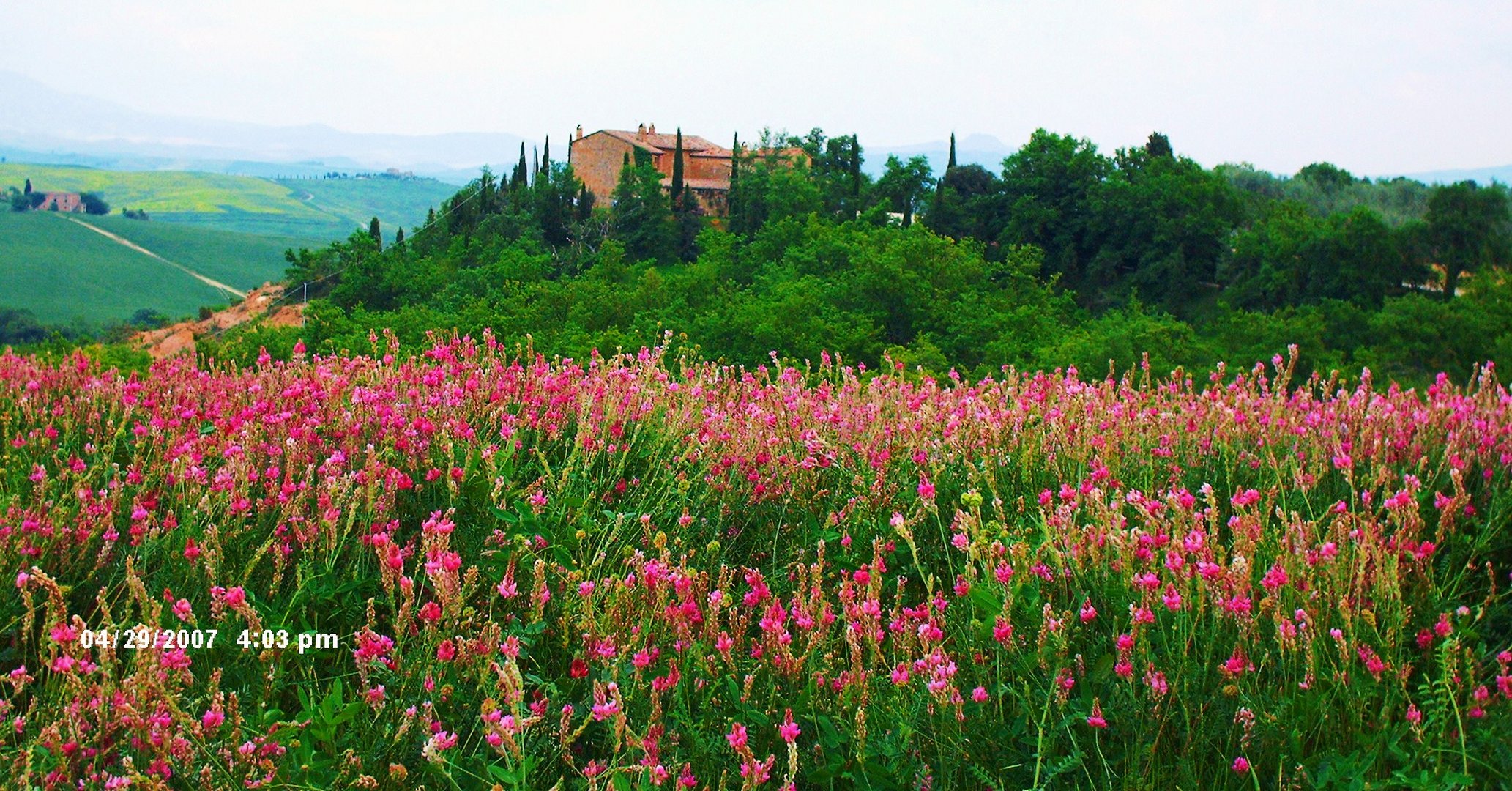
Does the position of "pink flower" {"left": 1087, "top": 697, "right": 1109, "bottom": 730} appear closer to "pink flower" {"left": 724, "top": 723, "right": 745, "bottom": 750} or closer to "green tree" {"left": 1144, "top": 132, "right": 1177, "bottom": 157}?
"pink flower" {"left": 724, "top": 723, "right": 745, "bottom": 750}

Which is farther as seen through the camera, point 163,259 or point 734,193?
point 163,259

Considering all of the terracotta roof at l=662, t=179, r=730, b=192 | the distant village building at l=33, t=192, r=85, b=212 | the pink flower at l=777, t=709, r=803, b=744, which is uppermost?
the terracotta roof at l=662, t=179, r=730, b=192

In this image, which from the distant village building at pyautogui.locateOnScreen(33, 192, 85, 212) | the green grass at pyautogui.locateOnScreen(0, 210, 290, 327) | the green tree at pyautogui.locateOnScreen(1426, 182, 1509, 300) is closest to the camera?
Result: the green tree at pyautogui.locateOnScreen(1426, 182, 1509, 300)

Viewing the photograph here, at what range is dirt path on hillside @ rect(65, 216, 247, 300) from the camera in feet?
402

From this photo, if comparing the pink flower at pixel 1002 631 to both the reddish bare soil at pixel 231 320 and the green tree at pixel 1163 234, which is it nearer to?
the green tree at pixel 1163 234

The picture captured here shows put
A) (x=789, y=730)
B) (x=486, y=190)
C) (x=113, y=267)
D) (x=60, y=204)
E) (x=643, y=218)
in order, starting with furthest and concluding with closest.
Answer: (x=60, y=204) → (x=113, y=267) → (x=486, y=190) → (x=643, y=218) → (x=789, y=730)

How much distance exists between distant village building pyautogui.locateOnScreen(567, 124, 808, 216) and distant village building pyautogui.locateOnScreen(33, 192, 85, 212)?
12257cm

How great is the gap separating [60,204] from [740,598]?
187976 millimetres

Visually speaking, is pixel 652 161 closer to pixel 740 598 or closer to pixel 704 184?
pixel 704 184

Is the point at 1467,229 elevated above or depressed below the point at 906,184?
below

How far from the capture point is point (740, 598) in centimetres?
313

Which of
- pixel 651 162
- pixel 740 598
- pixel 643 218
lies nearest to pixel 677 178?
pixel 651 162

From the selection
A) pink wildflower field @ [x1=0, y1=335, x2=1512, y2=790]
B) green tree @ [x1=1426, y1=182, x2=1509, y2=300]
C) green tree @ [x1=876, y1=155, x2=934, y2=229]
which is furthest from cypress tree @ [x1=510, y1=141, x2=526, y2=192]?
pink wildflower field @ [x1=0, y1=335, x2=1512, y2=790]

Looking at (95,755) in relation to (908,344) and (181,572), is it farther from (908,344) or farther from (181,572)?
(908,344)
